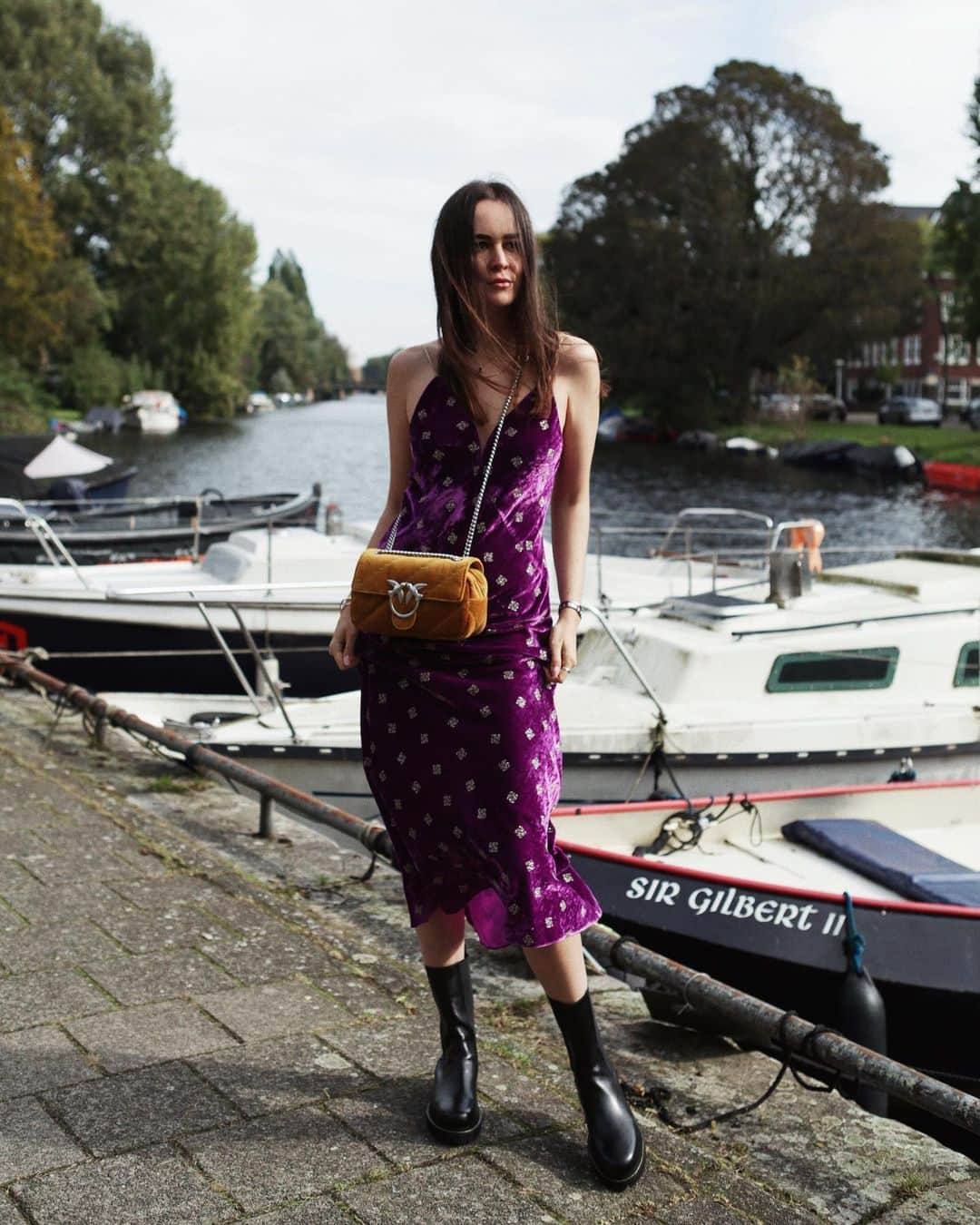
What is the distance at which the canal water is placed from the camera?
36969 millimetres

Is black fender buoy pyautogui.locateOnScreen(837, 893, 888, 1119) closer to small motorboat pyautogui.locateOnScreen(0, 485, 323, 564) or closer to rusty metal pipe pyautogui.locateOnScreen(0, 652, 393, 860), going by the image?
rusty metal pipe pyautogui.locateOnScreen(0, 652, 393, 860)

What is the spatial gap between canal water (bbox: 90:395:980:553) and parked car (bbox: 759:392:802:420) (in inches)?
229

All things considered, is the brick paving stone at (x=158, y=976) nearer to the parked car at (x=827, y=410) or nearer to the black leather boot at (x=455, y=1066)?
the black leather boot at (x=455, y=1066)

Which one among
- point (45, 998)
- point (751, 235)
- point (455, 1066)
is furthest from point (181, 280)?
point (455, 1066)

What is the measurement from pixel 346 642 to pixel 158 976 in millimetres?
1457

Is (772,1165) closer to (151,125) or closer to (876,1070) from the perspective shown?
(876,1070)

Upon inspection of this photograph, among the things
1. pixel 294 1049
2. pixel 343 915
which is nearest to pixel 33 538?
pixel 343 915

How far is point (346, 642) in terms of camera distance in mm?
3293

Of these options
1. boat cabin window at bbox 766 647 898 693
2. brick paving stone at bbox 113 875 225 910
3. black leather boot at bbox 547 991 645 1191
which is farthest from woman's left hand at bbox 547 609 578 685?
boat cabin window at bbox 766 647 898 693

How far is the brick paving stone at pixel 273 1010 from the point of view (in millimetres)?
3854

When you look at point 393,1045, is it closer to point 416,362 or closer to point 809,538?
point 416,362

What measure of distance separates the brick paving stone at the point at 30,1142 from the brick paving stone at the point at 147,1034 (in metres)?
0.27

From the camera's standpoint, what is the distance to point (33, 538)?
1736 centimetres

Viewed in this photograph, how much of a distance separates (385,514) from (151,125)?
70.9 metres
